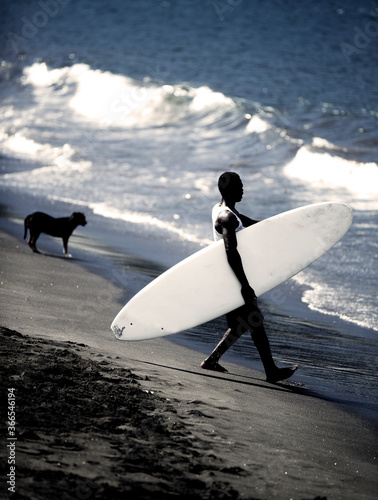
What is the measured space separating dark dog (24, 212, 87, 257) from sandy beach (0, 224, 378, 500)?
273 centimetres

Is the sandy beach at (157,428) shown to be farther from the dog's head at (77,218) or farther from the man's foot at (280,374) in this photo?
the dog's head at (77,218)

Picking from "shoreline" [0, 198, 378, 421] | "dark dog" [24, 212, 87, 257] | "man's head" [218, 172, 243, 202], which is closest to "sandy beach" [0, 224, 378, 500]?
"shoreline" [0, 198, 378, 421]

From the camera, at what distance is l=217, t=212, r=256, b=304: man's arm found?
4586 millimetres

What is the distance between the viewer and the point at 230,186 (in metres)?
4.55

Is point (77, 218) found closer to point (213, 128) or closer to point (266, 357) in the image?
point (266, 357)

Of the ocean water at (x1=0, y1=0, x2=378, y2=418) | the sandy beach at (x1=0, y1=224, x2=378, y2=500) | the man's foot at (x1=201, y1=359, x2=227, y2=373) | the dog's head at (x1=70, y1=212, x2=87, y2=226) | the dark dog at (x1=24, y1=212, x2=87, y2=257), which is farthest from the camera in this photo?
the dog's head at (x1=70, y1=212, x2=87, y2=226)

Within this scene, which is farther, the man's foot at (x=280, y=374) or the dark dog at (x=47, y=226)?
the dark dog at (x=47, y=226)

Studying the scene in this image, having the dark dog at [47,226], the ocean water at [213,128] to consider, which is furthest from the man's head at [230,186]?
the dark dog at [47,226]

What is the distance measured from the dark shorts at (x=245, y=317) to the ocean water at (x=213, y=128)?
619mm

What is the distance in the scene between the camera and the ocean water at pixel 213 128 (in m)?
7.08

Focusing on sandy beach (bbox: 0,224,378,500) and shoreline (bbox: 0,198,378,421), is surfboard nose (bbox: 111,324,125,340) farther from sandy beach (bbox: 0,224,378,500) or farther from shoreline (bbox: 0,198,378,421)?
shoreline (bbox: 0,198,378,421)

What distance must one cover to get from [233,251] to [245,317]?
0.44 m

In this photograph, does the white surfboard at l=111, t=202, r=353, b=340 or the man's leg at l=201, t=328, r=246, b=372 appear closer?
the man's leg at l=201, t=328, r=246, b=372

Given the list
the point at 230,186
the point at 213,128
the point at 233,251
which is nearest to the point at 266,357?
the point at 233,251
